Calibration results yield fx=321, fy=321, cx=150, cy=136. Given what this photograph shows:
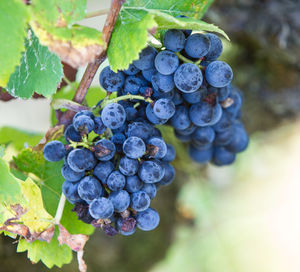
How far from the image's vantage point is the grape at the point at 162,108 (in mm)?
683

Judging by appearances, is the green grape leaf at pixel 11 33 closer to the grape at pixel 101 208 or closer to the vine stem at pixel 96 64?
the vine stem at pixel 96 64

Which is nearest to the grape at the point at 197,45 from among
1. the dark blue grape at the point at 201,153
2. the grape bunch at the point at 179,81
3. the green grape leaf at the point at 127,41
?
the grape bunch at the point at 179,81

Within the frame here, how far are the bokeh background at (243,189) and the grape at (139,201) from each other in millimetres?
386

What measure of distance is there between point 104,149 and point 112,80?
18 cm

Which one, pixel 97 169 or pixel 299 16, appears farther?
pixel 299 16

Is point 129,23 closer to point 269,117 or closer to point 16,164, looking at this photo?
point 16,164

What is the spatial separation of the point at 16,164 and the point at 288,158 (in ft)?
6.77

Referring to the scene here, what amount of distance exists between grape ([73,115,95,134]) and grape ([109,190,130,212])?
0.15 m

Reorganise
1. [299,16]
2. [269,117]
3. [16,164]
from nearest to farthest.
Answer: [16,164]
[299,16]
[269,117]

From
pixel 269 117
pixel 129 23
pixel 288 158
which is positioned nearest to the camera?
pixel 129 23

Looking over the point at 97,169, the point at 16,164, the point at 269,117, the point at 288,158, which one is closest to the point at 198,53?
the point at 97,169

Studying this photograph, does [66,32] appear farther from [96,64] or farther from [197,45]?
[197,45]

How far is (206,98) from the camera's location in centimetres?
76

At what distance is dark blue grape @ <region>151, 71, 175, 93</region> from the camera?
694mm
